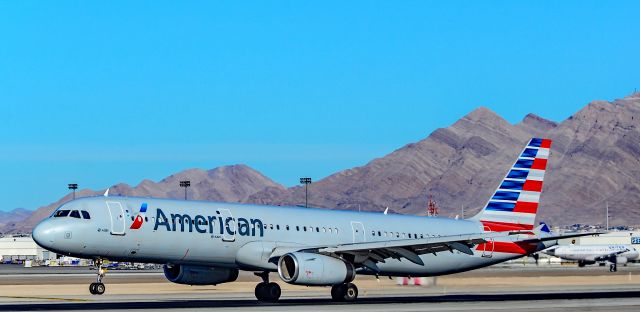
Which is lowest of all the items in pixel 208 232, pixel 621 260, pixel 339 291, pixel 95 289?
pixel 339 291

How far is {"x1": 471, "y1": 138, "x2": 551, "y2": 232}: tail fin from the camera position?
69750mm

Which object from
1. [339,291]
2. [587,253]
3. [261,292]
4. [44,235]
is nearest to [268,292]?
[261,292]

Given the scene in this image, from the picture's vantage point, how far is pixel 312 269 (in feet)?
184

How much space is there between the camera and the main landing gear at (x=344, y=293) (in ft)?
193

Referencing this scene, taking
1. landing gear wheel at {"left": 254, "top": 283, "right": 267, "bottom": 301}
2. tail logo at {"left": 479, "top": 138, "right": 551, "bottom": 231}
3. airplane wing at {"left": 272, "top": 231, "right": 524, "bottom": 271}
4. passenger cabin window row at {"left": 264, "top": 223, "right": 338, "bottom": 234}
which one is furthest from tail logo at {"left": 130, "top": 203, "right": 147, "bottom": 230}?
tail logo at {"left": 479, "top": 138, "right": 551, "bottom": 231}

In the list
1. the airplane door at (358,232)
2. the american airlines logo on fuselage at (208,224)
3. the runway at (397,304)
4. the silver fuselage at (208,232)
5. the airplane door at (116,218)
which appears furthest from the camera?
the airplane door at (358,232)

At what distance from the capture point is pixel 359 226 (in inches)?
2527

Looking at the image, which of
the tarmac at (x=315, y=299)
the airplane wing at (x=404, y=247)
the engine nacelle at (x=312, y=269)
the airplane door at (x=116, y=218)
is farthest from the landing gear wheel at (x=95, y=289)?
the airplane wing at (x=404, y=247)

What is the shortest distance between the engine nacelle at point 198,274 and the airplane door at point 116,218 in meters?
5.12

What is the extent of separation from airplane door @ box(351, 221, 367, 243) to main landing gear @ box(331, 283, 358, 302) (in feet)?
16.4

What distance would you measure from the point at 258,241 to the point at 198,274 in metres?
3.55

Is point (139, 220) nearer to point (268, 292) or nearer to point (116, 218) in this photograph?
point (116, 218)

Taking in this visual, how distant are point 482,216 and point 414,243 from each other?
43.0 ft

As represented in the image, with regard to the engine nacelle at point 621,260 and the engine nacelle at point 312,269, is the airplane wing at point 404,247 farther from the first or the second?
the engine nacelle at point 621,260
